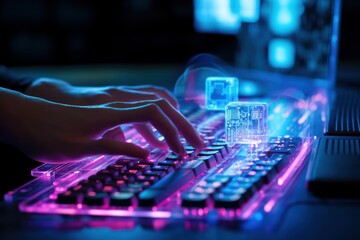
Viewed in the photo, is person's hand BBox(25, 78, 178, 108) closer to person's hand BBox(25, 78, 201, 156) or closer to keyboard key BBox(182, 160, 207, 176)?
person's hand BBox(25, 78, 201, 156)

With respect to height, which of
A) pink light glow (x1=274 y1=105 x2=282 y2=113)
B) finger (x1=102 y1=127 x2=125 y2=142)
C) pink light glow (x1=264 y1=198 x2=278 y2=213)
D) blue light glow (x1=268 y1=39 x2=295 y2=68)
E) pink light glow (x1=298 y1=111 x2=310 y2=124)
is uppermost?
blue light glow (x1=268 y1=39 x2=295 y2=68)

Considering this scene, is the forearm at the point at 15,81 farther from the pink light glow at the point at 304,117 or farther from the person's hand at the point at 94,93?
the pink light glow at the point at 304,117

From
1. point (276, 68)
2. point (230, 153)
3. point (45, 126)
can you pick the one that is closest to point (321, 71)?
point (276, 68)

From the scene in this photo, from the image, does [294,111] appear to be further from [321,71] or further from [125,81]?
[125,81]

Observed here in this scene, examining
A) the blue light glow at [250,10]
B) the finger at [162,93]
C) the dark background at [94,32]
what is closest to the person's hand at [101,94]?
the finger at [162,93]

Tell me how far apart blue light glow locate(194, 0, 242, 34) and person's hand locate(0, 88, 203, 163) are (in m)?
1.33

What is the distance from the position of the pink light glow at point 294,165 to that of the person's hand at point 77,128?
0.45 ft

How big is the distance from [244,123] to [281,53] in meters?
1.05

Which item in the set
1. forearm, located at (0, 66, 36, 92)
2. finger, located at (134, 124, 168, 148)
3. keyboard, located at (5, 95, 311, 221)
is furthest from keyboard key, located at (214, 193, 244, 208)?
forearm, located at (0, 66, 36, 92)

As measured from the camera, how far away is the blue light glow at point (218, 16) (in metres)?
2.10

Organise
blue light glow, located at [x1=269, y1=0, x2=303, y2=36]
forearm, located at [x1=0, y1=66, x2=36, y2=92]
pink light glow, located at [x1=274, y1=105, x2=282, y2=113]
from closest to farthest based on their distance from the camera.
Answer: pink light glow, located at [x1=274, y1=105, x2=282, y2=113]
forearm, located at [x1=0, y1=66, x2=36, y2=92]
blue light glow, located at [x1=269, y1=0, x2=303, y2=36]

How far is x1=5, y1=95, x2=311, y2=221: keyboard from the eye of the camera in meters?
0.59

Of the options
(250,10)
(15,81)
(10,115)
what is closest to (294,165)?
(10,115)

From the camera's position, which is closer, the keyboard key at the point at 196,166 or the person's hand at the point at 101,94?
the keyboard key at the point at 196,166
